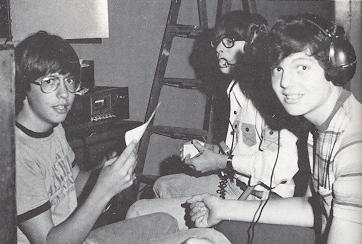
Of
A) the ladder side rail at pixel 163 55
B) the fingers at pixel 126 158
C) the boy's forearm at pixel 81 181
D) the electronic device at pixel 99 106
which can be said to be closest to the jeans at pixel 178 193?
the boy's forearm at pixel 81 181

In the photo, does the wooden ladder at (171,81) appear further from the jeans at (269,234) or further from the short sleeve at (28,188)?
the short sleeve at (28,188)

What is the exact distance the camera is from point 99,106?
2672mm

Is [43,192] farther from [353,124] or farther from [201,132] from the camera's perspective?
[201,132]

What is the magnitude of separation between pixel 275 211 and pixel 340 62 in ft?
1.90

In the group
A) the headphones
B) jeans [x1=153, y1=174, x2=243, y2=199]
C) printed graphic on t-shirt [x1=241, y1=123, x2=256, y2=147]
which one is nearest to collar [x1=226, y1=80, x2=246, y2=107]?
printed graphic on t-shirt [x1=241, y1=123, x2=256, y2=147]

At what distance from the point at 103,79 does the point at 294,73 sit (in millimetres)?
2237

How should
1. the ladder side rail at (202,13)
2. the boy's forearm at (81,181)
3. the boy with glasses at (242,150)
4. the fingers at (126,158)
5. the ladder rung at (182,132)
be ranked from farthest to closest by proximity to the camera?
1. the ladder side rail at (202,13)
2. the ladder rung at (182,132)
3. the boy with glasses at (242,150)
4. the boy's forearm at (81,181)
5. the fingers at (126,158)

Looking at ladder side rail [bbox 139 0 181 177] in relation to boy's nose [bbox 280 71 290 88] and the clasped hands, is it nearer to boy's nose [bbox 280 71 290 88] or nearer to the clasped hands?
the clasped hands

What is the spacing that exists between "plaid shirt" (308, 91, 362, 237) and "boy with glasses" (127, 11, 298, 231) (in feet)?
1.45

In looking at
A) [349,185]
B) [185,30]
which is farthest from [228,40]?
[349,185]

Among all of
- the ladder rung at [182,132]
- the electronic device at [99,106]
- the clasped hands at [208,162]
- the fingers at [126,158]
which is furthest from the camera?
the ladder rung at [182,132]

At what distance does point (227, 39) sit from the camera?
2.40 meters

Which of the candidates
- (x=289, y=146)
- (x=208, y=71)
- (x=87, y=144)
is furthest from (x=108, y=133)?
(x=208, y=71)

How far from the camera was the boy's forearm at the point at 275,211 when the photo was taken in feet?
5.02
